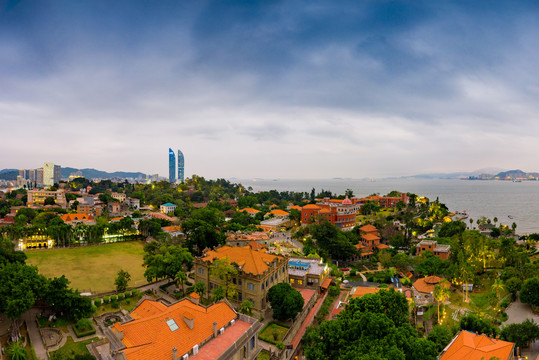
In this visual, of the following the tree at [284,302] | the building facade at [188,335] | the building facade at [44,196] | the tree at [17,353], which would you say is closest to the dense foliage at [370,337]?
the building facade at [188,335]

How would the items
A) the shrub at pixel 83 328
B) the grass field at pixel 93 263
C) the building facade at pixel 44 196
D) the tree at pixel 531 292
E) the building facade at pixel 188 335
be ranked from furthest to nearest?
the building facade at pixel 44 196 < the grass field at pixel 93 263 < the tree at pixel 531 292 < the shrub at pixel 83 328 < the building facade at pixel 188 335

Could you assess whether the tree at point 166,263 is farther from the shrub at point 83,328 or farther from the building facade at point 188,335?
the building facade at point 188,335

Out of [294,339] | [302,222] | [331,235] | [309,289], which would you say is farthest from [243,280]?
[302,222]

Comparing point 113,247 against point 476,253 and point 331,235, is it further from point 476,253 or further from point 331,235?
point 476,253

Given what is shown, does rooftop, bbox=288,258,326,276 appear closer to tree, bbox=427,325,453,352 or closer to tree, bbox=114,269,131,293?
tree, bbox=427,325,453,352

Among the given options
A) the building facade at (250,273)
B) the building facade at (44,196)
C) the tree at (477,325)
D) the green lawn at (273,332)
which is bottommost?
the green lawn at (273,332)

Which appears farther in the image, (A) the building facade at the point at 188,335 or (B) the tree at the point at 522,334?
(B) the tree at the point at 522,334

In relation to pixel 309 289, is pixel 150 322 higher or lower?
higher
